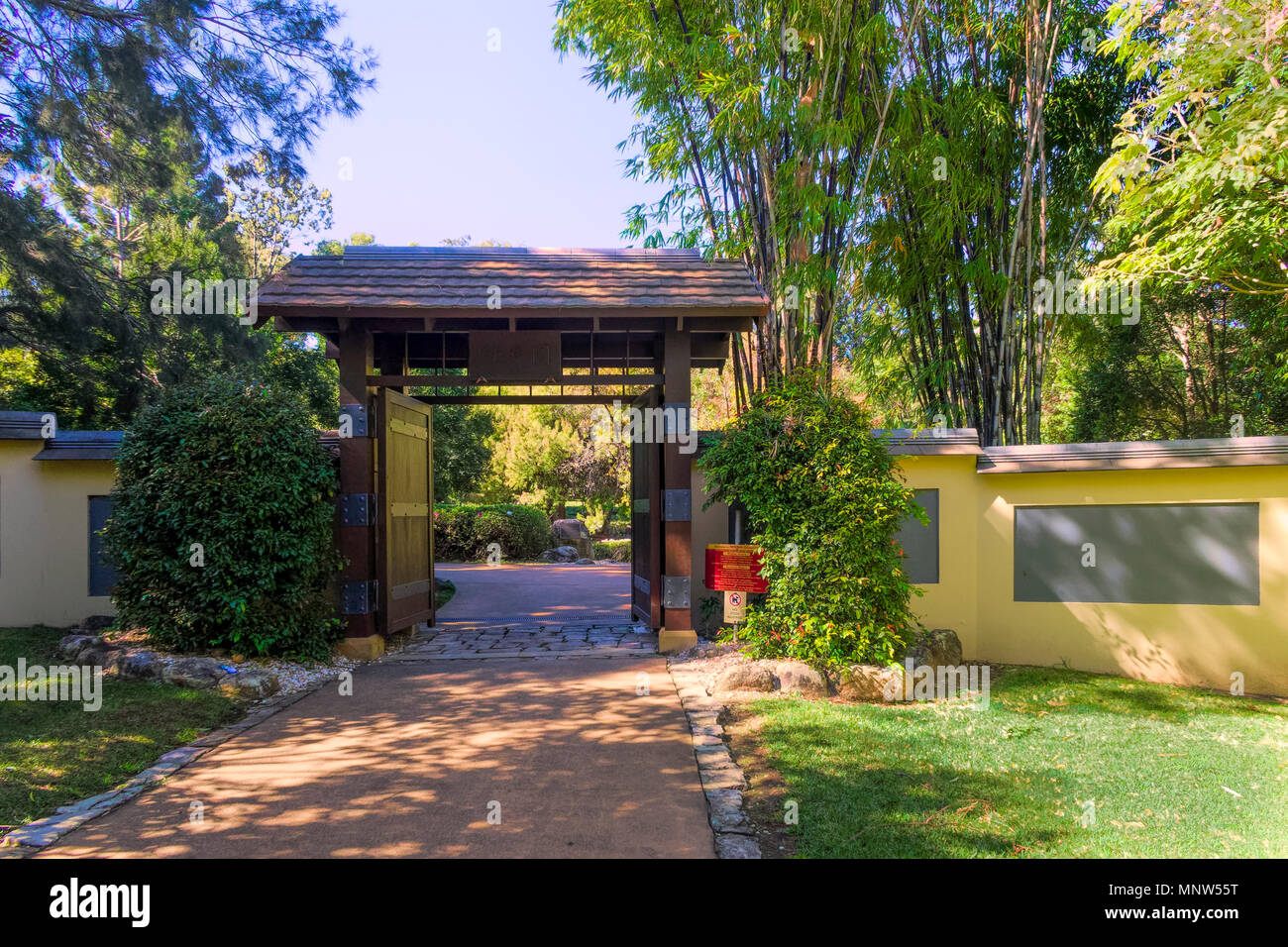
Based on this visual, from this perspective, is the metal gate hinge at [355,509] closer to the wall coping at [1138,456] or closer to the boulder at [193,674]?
the boulder at [193,674]

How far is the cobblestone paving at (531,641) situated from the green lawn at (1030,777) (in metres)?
2.46

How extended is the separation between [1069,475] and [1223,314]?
7.73m

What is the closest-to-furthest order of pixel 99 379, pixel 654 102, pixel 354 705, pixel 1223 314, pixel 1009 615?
pixel 354 705
pixel 1009 615
pixel 654 102
pixel 99 379
pixel 1223 314

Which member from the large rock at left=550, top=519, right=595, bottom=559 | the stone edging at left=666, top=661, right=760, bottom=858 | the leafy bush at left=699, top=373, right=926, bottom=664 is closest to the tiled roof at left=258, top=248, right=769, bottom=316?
the leafy bush at left=699, top=373, right=926, bottom=664

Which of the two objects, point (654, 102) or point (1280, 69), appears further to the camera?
point (654, 102)

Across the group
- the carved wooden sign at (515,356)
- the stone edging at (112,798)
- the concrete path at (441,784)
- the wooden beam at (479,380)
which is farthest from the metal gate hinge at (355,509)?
the stone edging at (112,798)

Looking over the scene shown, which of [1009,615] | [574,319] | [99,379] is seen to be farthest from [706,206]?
[99,379]

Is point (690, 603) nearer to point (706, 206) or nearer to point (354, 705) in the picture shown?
point (354, 705)

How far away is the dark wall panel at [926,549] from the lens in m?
7.75

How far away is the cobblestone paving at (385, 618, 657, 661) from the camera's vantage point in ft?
24.4

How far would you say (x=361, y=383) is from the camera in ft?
23.8

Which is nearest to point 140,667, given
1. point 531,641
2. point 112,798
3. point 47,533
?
point 112,798

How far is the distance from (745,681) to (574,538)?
14.9 m

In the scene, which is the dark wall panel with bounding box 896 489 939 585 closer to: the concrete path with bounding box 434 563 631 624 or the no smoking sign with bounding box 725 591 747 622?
the no smoking sign with bounding box 725 591 747 622
